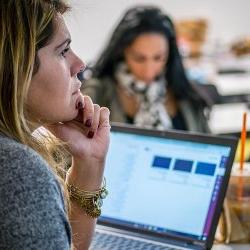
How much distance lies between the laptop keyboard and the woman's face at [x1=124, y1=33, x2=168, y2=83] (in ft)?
3.56

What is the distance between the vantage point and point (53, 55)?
2.99ft

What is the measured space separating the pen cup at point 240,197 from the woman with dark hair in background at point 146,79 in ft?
2.77

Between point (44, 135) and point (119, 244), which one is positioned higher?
point (44, 135)

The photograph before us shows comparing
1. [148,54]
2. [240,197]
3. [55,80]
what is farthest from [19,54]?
[148,54]

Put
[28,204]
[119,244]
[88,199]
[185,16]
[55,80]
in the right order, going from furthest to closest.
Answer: [185,16] → [119,244] → [88,199] → [55,80] → [28,204]

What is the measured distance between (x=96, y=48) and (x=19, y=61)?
3.68m

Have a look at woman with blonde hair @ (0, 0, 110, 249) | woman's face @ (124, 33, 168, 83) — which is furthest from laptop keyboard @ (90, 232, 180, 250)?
woman's face @ (124, 33, 168, 83)

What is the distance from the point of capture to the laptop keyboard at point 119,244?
1128 mm

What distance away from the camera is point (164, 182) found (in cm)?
116

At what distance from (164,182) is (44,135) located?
0.28m

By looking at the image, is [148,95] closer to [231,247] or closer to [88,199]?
[231,247]

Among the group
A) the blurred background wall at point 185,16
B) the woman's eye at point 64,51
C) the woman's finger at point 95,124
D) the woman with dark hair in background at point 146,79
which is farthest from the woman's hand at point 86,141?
the blurred background wall at point 185,16

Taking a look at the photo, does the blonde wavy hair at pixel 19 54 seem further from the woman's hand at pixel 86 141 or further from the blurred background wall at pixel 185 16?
the blurred background wall at pixel 185 16

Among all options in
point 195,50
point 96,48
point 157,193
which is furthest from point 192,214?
point 96,48
